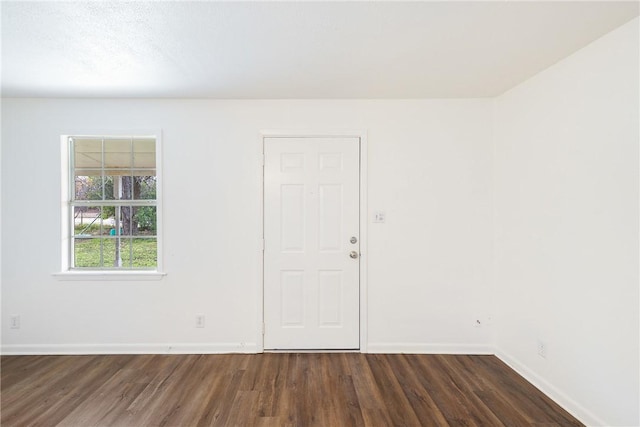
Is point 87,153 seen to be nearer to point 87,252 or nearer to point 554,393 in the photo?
point 87,252

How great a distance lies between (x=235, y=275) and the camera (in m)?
2.70

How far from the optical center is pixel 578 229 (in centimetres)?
187

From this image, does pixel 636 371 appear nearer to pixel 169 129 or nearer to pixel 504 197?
pixel 504 197

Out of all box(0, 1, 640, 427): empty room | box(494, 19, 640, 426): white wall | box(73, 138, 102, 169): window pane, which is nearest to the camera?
box(494, 19, 640, 426): white wall

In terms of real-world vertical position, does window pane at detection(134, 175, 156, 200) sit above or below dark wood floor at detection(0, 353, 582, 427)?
above

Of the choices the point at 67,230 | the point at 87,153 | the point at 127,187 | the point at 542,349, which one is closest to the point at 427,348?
the point at 542,349

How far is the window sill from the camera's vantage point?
8.71 ft

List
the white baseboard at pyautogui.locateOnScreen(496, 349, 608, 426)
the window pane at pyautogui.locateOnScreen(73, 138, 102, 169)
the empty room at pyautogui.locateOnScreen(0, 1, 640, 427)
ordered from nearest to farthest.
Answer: the white baseboard at pyautogui.locateOnScreen(496, 349, 608, 426) < the empty room at pyautogui.locateOnScreen(0, 1, 640, 427) < the window pane at pyautogui.locateOnScreen(73, 138, 102, 169)

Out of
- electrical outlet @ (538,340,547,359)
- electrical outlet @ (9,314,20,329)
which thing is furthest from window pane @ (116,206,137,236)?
electrical outlet @ (538,340,547,359)

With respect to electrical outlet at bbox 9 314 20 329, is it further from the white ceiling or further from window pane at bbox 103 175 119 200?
the white ceiling

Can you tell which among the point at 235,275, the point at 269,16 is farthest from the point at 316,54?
the point at 235,275

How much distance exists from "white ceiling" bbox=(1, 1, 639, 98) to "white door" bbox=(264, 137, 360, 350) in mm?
595

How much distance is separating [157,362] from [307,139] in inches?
94.7

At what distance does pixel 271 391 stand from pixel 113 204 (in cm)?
227
